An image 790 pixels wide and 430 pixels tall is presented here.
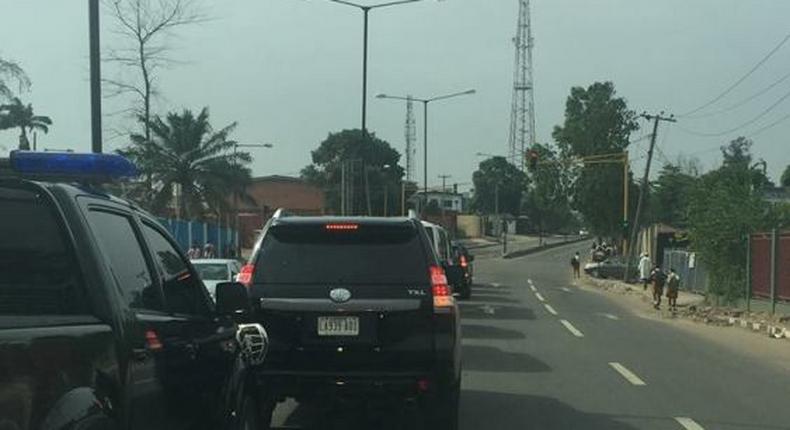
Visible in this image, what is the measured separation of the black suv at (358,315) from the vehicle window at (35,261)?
4194 mm

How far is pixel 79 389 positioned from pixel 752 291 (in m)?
27.0

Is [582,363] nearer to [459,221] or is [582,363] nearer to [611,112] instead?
[611,112]

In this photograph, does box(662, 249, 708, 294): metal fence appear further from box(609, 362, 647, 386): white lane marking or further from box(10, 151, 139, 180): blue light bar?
box(10, 151, 139, 180): blue light bar

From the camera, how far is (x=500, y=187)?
556 feet

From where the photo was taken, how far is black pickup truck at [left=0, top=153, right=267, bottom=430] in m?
3.11

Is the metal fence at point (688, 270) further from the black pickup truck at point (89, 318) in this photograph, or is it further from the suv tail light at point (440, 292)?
the black pickup truck at point (89, 318)

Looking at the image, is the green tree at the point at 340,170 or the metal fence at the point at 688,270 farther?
the green tree at the point at 340,170

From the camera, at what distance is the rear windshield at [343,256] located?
7902mm

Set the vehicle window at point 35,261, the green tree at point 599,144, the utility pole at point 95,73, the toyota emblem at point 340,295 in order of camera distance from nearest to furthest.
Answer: the vehicle window at point 35,261, the toyota emblem at point 340,295, the utility pole at point 95,73, the green tree at point 599,144

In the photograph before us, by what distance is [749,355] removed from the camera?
16438 mm

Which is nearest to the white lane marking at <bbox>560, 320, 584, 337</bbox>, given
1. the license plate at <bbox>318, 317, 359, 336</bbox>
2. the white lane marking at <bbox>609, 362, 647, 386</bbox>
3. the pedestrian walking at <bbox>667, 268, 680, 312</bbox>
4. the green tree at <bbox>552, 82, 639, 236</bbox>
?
the white lane marking at <bbox>609, 362, 647, 386</bbox>

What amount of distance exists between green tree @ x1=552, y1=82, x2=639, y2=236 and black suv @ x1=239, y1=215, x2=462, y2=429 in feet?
262

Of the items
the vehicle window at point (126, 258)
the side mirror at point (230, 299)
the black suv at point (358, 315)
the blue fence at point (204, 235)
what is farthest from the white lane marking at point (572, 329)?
the vehicle window at point (126, 258)

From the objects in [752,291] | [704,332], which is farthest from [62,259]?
[752,291]
